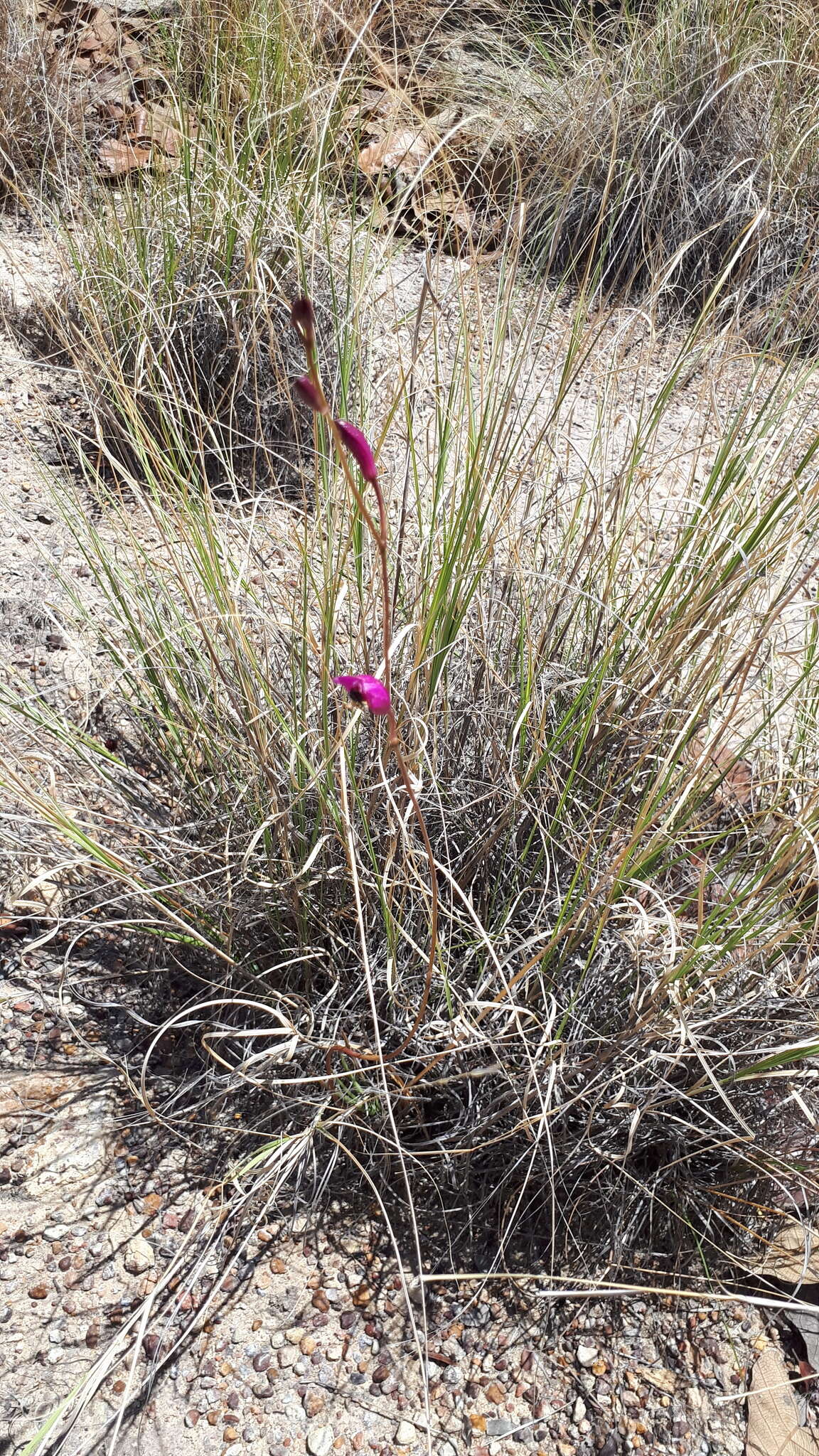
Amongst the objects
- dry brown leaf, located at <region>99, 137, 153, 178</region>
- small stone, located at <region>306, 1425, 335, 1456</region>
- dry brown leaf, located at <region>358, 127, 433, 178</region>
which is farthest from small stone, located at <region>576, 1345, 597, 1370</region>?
dry brown leaf, located at <region>99, 137, 153, 178</region>

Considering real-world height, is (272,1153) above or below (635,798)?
below

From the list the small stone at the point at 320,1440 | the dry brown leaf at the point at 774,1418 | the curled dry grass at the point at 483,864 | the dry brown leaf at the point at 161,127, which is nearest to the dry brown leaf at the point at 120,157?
the dry brown leaf at the point at 161,127

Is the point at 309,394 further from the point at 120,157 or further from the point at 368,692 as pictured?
the point at 120,157

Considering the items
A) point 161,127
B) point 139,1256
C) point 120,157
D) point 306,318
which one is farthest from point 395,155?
point 139,1256

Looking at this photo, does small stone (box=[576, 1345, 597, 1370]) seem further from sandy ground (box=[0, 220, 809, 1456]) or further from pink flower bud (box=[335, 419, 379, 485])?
pink flower bud (box=[335, 419, 379, 485])

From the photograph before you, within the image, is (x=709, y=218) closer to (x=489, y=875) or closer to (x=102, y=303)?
(x=102, y=303)

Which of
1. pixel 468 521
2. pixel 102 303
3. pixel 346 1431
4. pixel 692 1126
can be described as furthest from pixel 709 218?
pixel 346 1431
